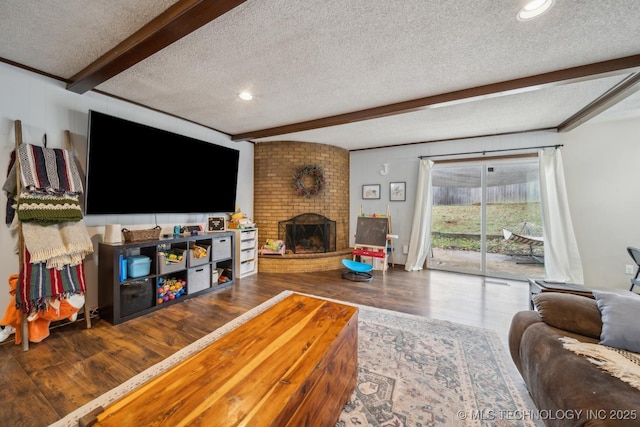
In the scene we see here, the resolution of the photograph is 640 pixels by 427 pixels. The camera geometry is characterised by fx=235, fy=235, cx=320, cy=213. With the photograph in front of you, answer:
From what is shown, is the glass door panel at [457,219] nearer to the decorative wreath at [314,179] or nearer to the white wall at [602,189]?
the white wall at [602,189]

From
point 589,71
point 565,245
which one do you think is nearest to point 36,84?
point 589,71

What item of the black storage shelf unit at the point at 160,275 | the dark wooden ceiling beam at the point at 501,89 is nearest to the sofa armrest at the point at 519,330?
the dark wooden ceiling beam at the point at 501,89

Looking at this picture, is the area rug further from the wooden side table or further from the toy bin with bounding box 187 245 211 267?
the toy bin with bounding box 187 245 211 267

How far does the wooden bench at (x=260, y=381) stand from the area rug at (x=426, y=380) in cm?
21

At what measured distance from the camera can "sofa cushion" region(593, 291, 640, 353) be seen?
114cm

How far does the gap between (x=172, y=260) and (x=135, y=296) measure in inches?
18.8

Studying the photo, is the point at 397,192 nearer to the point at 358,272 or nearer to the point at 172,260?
the point at 358,272

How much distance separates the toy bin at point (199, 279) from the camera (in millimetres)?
2921

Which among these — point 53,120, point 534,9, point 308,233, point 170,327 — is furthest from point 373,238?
point 53,120

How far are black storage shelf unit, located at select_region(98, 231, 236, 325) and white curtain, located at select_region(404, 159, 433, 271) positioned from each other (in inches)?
124

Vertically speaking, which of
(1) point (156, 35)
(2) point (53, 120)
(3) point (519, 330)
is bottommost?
(3) point (519, 330)

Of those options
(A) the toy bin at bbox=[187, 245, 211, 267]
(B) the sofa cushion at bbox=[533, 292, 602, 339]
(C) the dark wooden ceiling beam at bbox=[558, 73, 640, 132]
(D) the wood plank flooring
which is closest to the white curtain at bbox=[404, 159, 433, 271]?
(D) the wood plank flooring

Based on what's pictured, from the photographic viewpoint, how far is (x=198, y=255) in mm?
3033

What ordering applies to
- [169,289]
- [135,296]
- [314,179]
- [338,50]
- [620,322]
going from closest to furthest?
[620,322], [338,50], [135,296], [169,289], [314,179]
